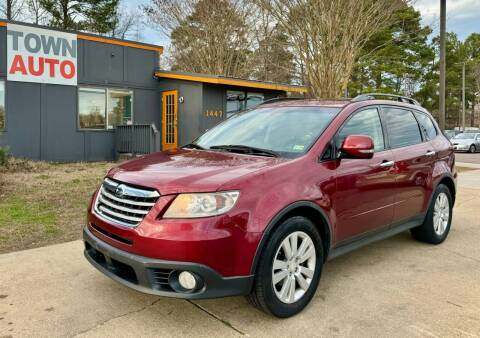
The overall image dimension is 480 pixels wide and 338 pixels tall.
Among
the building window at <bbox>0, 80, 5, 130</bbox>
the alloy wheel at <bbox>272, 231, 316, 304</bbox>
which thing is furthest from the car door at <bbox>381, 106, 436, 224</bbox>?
the building window at <bbox>0, 80, 5, 130</bbox>

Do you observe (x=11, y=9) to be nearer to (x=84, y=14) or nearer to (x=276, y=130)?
(x=84, y=14)

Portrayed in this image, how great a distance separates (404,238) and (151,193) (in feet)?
12.3

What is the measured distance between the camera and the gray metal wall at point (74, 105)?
40.3ft

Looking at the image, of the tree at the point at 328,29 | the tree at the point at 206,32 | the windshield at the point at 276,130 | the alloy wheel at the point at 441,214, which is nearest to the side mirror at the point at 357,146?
the windshield at the point at 276,130

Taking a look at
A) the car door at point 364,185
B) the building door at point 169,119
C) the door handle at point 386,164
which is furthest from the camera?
the building door at point 169,119

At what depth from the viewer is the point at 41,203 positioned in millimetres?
6828

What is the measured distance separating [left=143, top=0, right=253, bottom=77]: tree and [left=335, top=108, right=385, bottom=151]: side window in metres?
18.4

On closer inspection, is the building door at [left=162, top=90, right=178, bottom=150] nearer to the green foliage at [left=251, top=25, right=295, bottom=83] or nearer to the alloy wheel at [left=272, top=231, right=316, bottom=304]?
the green foliage at [left=251, top=25, right=295, bottom=83]

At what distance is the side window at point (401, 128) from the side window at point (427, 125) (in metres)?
0.14

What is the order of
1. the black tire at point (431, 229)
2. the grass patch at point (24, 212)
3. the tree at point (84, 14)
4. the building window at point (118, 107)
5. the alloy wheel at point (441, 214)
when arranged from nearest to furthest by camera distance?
1. the black tire at point (431, 229)
2. the alloy wheel at point (441, 214)
3. the grass patch at point (24, 212)
4. the building window at point (118, 107)
5. the tree at point (84, 14)

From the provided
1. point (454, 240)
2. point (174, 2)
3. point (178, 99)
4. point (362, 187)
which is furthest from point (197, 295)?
point (174, 2)

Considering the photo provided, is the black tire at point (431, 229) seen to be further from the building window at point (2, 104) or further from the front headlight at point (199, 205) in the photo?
the building window at point (2, 104)

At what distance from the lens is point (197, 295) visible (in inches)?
108

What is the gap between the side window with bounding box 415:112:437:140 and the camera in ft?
16.6
